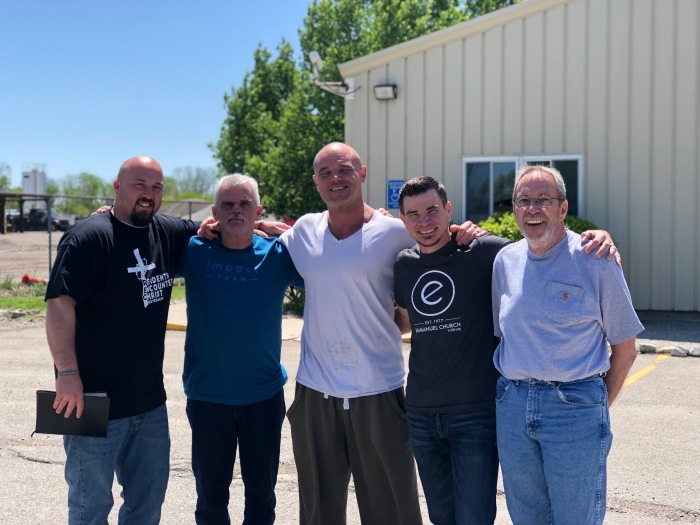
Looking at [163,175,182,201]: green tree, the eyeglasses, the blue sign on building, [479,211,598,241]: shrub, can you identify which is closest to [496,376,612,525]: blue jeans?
the eyeglasses

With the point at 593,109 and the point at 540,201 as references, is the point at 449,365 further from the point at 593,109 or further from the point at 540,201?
the point at 593,109

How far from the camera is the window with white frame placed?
41.7 feet

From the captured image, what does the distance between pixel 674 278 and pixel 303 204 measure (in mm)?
14828

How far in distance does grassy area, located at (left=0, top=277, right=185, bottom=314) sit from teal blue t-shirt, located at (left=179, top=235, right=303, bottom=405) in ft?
36.7

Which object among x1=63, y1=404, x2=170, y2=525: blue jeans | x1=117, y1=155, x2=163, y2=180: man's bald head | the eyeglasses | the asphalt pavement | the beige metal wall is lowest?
the asphalt pavement

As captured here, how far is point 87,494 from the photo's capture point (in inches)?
137

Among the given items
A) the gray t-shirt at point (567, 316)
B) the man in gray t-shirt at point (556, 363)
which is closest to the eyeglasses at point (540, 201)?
the man in gray t-shirt at point (556, 363)

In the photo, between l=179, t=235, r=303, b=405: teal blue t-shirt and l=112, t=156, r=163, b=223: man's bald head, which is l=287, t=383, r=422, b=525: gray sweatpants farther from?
l=112, t=156, r=163, b=223: man's bald head

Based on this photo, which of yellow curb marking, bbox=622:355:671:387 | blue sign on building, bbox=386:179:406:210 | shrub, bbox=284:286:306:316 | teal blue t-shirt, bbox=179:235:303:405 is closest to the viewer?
teal blue t-shirt, bbox=179:235:303:405

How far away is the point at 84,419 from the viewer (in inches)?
134

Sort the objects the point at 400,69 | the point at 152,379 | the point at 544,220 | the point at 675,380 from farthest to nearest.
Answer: the point at 400,69
the point at 675,380
the point at 152,379
the point at 544,220

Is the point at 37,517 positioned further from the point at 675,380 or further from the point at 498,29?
the point at 498,29

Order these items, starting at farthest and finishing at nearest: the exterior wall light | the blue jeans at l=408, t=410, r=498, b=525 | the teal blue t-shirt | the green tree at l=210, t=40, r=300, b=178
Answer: the green tree at l=210, t=40, r=300, b=178, the exterior wall light, the teal blue t-shirt, the blue jeans at l=408, t=410, r=498, b=525

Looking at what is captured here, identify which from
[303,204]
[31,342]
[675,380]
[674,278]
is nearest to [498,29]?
[674,278]
